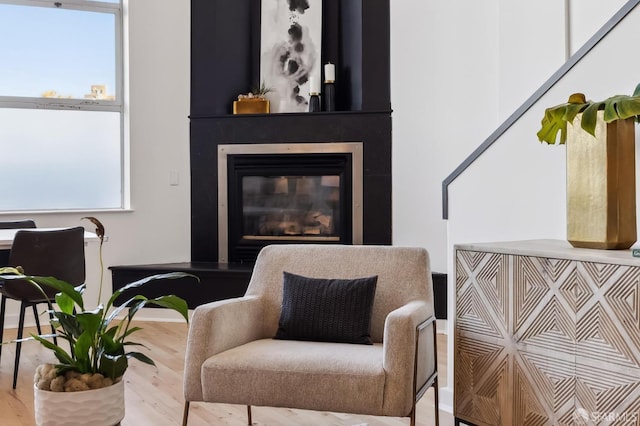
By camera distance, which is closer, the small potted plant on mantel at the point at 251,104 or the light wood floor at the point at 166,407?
the light wood floor at the point at 166,407

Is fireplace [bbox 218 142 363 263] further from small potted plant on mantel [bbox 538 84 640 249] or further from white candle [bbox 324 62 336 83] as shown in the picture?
small potted plant on mantel [bbox 538 84 640 249]

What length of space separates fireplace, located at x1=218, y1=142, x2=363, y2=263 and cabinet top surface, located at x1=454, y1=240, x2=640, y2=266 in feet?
9.68

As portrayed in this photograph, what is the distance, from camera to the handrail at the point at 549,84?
2412 mm

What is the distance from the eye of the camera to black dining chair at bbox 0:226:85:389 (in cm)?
342

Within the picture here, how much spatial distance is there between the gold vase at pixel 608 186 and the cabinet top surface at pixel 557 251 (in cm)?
6

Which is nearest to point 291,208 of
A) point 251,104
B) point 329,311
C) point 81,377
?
point 251,104

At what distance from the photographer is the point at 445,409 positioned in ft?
10.5

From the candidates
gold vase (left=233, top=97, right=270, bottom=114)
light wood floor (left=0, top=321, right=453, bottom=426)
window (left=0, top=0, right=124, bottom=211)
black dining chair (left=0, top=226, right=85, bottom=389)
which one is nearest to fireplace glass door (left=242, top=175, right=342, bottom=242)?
gold vase (left=233, top=97, right=270, bottom=114)

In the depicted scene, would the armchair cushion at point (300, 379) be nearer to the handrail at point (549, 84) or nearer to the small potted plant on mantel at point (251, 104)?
the handrail at point (549, 84)

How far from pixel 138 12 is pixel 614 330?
4.76 metres

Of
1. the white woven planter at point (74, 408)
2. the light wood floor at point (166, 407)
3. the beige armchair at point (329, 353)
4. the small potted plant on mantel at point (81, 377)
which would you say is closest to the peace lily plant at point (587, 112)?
the beige armchair at point (329, 353)

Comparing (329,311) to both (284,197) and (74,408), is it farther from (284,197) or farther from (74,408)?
(284,197)

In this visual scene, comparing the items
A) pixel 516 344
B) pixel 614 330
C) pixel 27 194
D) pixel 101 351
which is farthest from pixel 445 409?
pixel 27 194

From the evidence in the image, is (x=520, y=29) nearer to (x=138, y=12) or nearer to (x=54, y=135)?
(x=138, y=12)
